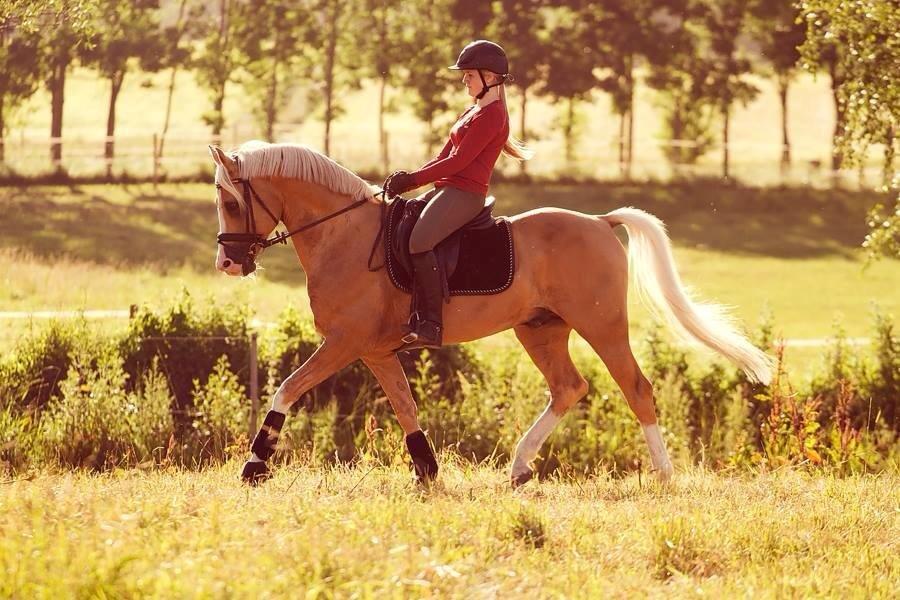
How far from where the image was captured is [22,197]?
36719mm

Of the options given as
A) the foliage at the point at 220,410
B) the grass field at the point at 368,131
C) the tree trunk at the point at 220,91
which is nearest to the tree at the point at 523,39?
the grass field at the point at 368,131

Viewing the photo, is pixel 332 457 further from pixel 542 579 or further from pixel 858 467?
pixel 542 579

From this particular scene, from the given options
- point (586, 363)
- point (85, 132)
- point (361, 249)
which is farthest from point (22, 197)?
point (85, 132)

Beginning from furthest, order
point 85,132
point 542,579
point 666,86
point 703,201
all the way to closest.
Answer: point 85,132 < point 666,86 < point 703,201 < point 542,579

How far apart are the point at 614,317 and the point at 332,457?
16.3 ft

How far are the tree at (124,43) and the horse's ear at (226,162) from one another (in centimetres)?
3379

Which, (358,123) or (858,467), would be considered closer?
(858,467)

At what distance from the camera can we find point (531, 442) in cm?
1008

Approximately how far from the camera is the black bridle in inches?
360

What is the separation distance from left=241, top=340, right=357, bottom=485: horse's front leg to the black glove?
1184 millimetres

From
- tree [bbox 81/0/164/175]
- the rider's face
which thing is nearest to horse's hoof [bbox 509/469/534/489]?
the rider's face

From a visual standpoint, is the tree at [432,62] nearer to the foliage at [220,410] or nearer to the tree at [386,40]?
the tree at [386,40]

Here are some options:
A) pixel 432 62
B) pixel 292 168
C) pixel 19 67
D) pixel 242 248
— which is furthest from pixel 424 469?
pixel 432 62

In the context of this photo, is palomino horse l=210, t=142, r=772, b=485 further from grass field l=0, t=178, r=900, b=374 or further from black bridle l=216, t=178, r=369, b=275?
grass field l=0, t=178, r=900, b=374
